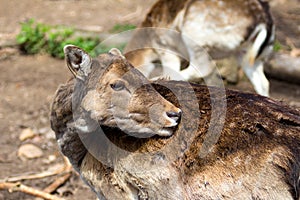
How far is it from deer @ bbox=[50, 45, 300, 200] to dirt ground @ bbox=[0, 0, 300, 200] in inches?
65.9

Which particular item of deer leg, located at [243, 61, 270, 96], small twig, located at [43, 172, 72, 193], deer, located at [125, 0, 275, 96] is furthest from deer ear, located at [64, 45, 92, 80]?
deer leg, located at [243, 61, 270, 96]

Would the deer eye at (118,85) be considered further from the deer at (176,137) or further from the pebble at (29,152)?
the pebble at (29,152)

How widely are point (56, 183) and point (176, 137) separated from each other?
2229mm

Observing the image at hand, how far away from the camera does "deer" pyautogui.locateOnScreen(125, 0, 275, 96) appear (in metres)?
6.52

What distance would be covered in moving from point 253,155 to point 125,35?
15.6 ft

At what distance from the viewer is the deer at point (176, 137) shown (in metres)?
3.12

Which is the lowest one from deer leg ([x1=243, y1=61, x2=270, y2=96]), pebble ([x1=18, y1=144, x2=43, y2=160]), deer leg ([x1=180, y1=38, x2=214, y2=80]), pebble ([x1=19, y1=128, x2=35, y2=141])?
pebble ([x1=19, y1=128, x2=35, y2=141])

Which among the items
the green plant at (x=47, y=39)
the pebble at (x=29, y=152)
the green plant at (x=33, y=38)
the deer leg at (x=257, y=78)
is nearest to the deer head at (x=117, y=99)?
the pebble at (x=29, y=152)

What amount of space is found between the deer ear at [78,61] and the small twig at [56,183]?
191 cm

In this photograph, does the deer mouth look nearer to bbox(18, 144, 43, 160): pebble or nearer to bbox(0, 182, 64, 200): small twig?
bbox(0, 182, 64, 200): small twig

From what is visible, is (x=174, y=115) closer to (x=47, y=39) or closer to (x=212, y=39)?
(x=212, y=39)

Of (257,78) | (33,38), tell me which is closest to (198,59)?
(257,78)

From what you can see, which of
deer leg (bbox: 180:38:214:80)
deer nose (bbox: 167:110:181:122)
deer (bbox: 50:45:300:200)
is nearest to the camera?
deer (bbox: 50:45:300:200)

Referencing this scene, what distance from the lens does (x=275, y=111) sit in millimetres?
3305
